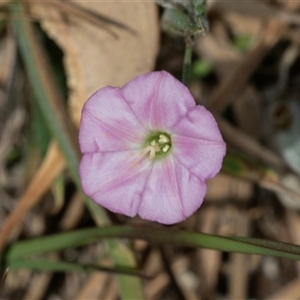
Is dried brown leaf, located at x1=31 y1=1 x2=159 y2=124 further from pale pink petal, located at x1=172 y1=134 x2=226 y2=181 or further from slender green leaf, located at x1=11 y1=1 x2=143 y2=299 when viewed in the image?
pale pink petal, located at x1=172 y1=134 x2=226 y2=181

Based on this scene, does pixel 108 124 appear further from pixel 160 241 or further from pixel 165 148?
pixel 160 241

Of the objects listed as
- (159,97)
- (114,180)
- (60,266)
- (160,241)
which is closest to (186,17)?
(159,97)

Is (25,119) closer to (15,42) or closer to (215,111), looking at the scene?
(15,42)

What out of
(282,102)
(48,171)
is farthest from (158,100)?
Result: (282,102)

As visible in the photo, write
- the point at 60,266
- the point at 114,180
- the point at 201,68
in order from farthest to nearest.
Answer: the point at 201,68, the point at 60,266, the point at 114,180

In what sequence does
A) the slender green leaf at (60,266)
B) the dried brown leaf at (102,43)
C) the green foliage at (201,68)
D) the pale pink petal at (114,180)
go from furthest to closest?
the green foliage at (201,68), the dried brown leaf at (102,43), the slender green leaf at (60,266), the pale pink petal at (114,180)

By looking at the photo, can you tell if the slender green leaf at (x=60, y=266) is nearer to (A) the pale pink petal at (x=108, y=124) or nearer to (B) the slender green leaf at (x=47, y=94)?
(B) the slender green leaf at (x=47, y=94)

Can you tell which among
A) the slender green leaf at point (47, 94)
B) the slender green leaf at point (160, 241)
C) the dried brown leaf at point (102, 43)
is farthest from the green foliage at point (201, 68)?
the slender green leaf at point (160, 241)
